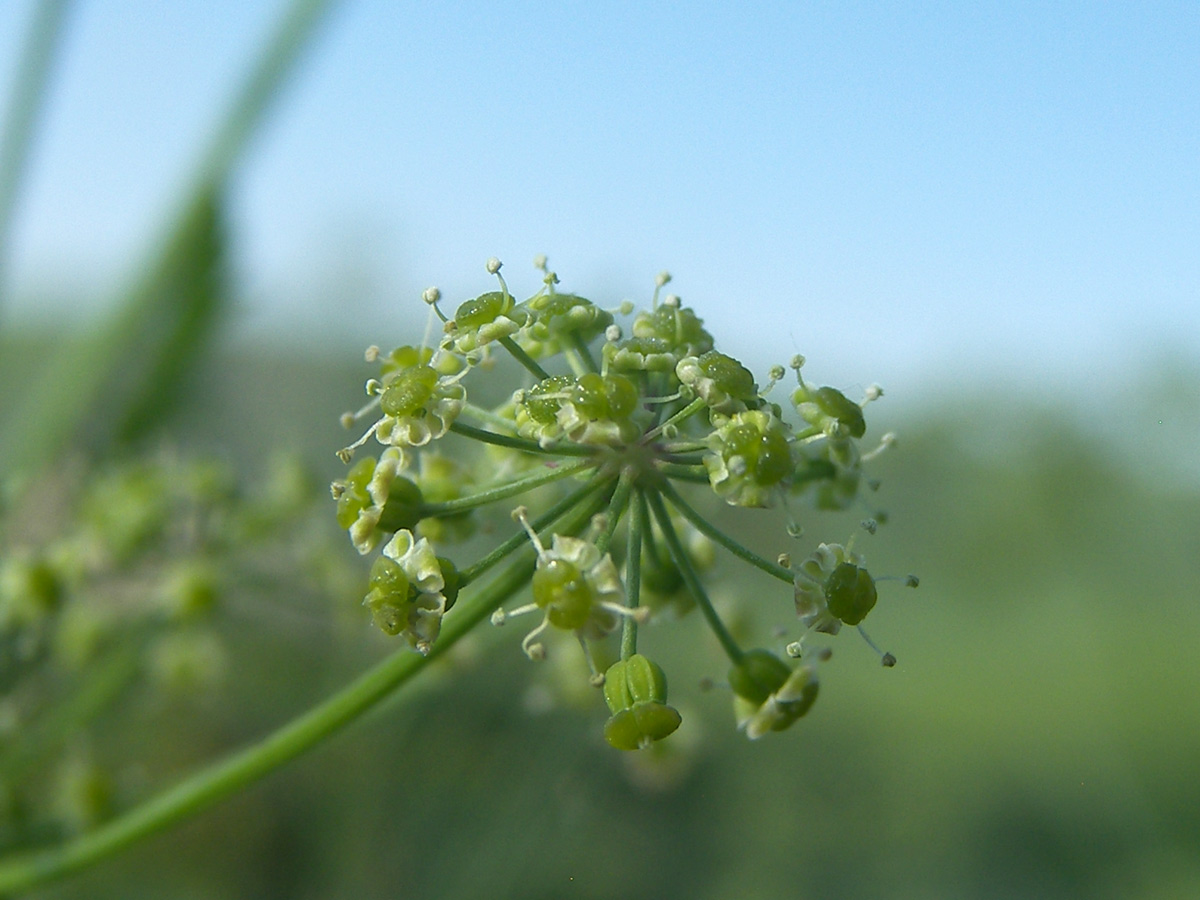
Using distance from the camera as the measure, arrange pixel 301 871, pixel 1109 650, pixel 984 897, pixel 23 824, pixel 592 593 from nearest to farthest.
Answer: pixel 592 593 < pixel 23 824 < pixel 301 871 < pixel 984 897 < pixel 1109 650

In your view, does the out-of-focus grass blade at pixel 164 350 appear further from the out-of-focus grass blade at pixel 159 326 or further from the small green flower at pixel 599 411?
the small green flower at pixel 599 411

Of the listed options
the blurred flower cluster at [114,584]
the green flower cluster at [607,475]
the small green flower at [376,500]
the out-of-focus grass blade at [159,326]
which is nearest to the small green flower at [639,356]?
the green flower cluster at [607,475]

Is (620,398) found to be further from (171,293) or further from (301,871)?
(301,871)

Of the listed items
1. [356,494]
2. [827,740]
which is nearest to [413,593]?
[356,494]

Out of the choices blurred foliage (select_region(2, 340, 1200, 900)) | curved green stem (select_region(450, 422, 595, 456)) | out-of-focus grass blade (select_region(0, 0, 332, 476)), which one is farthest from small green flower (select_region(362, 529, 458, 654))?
out-of-focus grass blade (select_region(0, 0, 332, 476))

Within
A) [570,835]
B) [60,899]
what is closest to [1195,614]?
[570,835]

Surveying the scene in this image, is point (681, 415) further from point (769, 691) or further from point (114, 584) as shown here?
point (114, 584)
